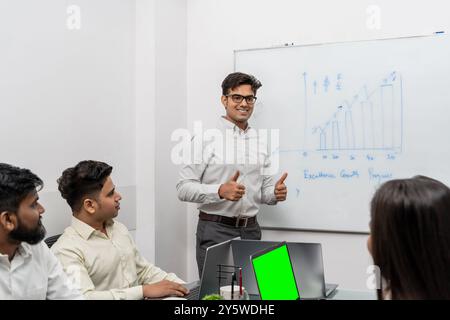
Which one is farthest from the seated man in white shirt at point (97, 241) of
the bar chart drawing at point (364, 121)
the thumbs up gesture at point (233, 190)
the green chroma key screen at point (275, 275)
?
the bar chart drawing at point (364, 121)

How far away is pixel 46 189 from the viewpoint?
241cm

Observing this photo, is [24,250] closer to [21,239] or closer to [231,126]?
[21,239]

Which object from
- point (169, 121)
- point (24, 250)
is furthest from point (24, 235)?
point (169, 121)

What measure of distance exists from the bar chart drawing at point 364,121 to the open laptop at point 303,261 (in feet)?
4.15

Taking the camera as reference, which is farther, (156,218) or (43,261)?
(156,218)

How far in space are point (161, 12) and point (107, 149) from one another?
97cm

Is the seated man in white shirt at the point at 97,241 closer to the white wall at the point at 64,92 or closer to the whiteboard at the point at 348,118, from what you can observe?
the white wall at the point at 64,92

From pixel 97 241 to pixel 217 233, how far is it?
93 centimetres

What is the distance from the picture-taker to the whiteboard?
9.53ft

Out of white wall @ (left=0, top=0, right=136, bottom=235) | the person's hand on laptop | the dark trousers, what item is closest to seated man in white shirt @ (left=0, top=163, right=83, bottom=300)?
the person's hand on laptop

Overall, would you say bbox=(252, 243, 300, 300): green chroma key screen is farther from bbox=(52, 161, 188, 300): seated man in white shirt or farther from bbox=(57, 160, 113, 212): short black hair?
bbox=(57, 160, 113, 212): short black hair

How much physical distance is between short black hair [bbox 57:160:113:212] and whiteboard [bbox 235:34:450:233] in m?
1.36
